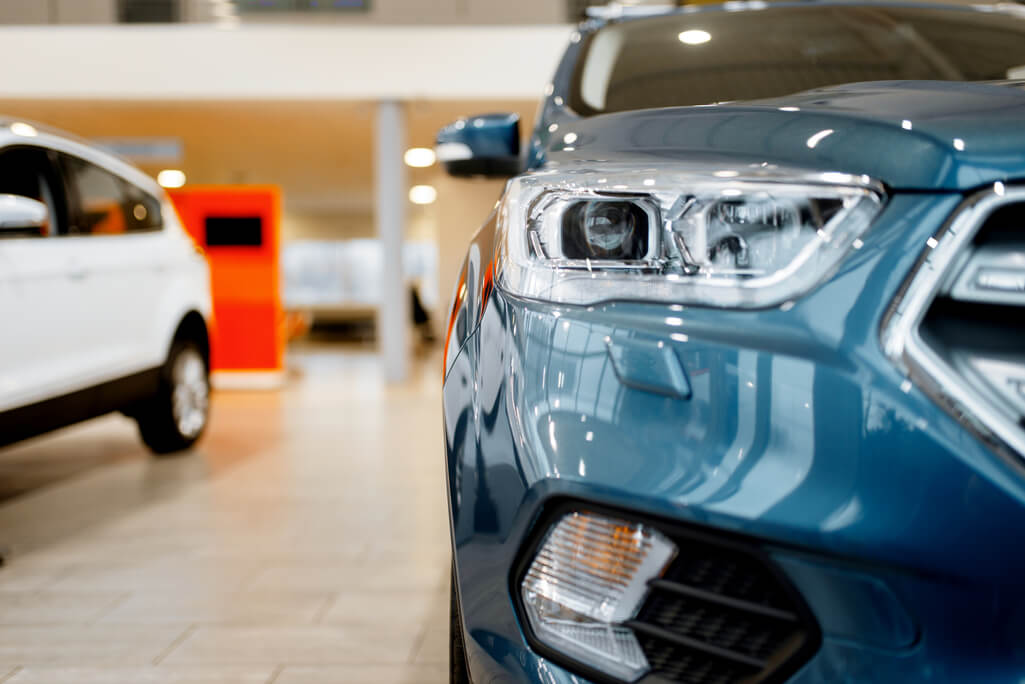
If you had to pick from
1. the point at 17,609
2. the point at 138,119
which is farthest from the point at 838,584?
the point at 138,119

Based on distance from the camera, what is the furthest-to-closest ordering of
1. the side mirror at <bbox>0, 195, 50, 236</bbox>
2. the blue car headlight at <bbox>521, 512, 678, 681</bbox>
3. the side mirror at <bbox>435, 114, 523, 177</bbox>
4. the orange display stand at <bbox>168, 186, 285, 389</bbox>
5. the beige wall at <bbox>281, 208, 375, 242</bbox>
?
the beige wall at <bbox>281, 208, 375, 242</bbox> < the orange display stand at <bbox>168, 186, 285, 389</bbox> < the side mirror at <bbox>0, 195, 50, 236</bbox> < the side mirror at <bbox>435, 114, 523, 177</bbox> < the blue car headlight at <bbox>521, 512, 678, 681</bbox>

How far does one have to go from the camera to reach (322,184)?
721 inches

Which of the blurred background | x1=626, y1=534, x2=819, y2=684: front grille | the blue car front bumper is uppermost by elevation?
the blurred background

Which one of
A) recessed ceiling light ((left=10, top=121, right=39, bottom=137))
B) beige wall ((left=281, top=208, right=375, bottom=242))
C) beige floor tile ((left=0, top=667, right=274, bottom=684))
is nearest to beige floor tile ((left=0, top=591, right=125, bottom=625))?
beige floor tile ((left=0, top=667, right=274, bottom=684))

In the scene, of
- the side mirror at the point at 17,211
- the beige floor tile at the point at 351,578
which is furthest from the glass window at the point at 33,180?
the beige floor tile at the point at 351,578

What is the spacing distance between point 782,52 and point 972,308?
53.0 inches

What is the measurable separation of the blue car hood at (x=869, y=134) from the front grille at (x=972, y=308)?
45 mm

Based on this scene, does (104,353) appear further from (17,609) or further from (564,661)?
(564,661)

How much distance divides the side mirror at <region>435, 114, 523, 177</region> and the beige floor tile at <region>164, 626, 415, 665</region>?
1.16 m

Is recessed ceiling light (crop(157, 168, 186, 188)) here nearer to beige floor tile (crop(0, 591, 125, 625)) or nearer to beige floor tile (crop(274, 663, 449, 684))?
beige floor tile (crop(0, 591, 125, 625))

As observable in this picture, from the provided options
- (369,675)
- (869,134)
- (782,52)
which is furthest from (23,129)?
(869,134)

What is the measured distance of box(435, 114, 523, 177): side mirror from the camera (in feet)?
6.08

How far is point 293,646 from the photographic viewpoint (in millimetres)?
2066

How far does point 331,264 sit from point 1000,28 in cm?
2234
